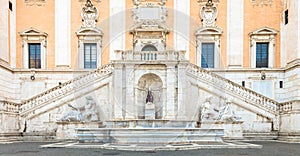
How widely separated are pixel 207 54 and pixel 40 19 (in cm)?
1433

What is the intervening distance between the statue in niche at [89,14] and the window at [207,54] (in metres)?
9.42

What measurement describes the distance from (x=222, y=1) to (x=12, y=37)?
58.0 feet

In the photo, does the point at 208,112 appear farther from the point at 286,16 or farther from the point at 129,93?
the point at 286,16

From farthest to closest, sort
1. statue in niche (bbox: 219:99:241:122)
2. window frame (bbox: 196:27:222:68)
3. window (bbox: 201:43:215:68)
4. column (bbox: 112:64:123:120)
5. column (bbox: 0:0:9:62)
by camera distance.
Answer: window (bbox: 201:43:215:68)
window frame (bbox: 196:27:222:68)
column (bbox: 0:0:9:62)
column (bbox: 112:64:123:120)
statue in niche (bbox: 219:99:241:122)

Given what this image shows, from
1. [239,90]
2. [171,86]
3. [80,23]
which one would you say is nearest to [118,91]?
[171,86]

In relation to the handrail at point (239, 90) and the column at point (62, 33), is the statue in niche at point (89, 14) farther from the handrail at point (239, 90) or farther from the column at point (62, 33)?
the handrail at point (239, 90)

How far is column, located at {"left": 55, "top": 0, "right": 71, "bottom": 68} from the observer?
88.9 ft

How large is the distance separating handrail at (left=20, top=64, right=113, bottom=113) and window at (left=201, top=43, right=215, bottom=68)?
352 inches

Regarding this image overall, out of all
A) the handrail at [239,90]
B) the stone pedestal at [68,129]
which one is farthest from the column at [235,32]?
the stone pedestal at [68,129]

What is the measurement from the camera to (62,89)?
21.4 meters

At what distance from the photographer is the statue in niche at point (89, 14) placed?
89.2 ft

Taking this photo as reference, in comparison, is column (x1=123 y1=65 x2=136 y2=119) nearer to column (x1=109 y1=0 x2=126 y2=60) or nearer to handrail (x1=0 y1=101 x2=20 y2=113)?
column (x1=109 y1=0 x2=126 y2=60)

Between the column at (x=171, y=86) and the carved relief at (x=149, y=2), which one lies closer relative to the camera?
the column at (x=171, y=86)

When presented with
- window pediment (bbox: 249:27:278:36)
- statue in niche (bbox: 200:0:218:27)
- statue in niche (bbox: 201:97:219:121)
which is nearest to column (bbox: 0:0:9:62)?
statue in niche (bbox: 201:97:219:121)
